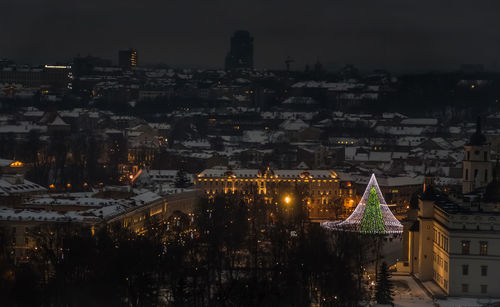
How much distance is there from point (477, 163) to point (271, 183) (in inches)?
498

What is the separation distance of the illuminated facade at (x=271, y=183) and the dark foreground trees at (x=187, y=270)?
1265cm

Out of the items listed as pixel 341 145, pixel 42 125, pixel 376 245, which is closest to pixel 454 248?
pixel 376 245

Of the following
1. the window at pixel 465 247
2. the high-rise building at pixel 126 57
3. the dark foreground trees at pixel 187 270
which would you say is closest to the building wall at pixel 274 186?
the dark foreground trees at pixel 187 270

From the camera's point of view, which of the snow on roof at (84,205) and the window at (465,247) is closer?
the window at (465,247)

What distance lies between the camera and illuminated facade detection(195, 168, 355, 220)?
125 feet

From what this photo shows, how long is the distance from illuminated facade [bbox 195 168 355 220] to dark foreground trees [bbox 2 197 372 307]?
12654mm

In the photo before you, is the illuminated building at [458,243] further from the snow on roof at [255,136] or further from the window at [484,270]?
the snow on roof at [255,136]

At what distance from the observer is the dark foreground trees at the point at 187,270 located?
61.2 feet

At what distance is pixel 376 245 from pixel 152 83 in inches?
2331

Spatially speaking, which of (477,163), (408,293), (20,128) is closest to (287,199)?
(477,163)

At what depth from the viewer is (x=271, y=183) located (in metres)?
38.4

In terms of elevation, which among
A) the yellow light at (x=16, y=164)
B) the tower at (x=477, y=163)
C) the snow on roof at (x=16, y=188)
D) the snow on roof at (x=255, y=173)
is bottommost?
the snow on roof at (x=16, y=188)

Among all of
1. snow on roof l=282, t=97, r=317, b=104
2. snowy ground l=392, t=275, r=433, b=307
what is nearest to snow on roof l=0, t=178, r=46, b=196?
snowy ground l=392, t=275, r=433, b=307

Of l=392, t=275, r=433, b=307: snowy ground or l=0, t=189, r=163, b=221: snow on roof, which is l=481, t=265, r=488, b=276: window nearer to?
l=392, t=275, r=433, b=307: snowy ground
